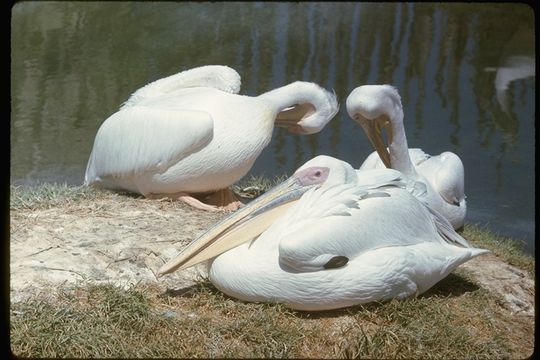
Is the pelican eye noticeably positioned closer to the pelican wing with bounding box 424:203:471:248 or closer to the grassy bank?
the grassy bank

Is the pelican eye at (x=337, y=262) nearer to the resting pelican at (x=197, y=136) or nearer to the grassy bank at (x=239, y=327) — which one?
the grassy bank at (x=239, y=327)

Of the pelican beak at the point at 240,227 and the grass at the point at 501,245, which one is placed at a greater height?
the pelican beak at the point at 240,227

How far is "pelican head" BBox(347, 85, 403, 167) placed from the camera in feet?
15.2

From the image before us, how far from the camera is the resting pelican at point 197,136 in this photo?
5.09 m

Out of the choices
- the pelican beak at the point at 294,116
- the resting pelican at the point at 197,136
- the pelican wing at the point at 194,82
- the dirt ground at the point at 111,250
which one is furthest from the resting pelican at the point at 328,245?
the pelican wing at the point at 194,82

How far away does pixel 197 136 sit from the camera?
504 cm

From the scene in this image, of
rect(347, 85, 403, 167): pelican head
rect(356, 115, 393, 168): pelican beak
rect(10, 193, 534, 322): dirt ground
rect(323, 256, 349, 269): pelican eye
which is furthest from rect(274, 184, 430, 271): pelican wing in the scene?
rect(356, 115, 393, 168): pelican beak

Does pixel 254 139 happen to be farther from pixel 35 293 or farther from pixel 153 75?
pixel 153 75

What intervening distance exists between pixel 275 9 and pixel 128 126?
794cm

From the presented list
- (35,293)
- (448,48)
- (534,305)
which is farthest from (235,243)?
(448,48)

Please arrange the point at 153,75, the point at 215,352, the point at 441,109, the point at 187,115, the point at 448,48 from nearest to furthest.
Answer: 1. the point at 215,352
2. the point at 187,115
3. the point at 441,109
4. the point at 153,75
5. the point at 448,48

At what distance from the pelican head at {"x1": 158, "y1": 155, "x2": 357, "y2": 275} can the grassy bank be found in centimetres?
20

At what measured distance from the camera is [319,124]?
17.8ft

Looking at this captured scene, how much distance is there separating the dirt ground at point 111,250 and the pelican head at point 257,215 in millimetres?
297
